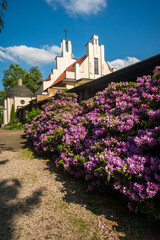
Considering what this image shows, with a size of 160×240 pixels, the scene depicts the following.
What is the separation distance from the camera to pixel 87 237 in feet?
6.53

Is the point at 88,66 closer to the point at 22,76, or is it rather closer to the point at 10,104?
the point at 10,104

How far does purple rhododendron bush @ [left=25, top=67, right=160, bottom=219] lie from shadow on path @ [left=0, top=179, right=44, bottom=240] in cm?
97

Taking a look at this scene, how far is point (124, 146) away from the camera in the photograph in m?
2.58

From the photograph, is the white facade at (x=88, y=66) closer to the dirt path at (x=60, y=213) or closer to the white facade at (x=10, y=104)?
the white facade at (x=10, y=104)

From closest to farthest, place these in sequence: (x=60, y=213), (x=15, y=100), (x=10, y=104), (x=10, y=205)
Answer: (x=60, y=213), (x=10, y=205), (x=15, y=100), (x=10, y=104)

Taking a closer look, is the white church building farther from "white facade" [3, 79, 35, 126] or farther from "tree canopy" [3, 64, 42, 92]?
"tree canopy" [3, 64, 42, 92]

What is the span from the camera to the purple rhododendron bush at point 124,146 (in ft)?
6.47

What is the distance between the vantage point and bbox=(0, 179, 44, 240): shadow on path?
7.11 ft

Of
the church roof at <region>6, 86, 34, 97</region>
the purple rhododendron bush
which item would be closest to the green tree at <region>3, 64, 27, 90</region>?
the church roof at <region>6, 86, 34, 97</region>

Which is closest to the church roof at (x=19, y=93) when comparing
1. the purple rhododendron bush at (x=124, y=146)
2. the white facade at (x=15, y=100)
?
the white facade at (x=15, y=100)

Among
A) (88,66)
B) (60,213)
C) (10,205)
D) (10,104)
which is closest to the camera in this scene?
(60,213)

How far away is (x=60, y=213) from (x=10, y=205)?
0.98 m

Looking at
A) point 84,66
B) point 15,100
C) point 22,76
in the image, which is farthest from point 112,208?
point 22,76

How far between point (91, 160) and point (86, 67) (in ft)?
71.7
